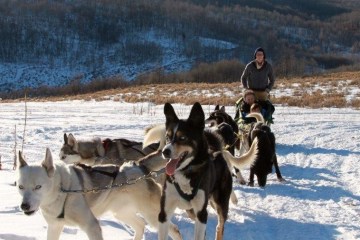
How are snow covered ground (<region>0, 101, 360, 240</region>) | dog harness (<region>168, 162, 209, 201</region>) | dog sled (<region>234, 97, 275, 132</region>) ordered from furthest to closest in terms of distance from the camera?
dog sled (<region>234, 97, 275, 132</region>) < snow covered ground (<region>0, 101, 360, 240</region>) < dog harness (<region>168, 162, 209, 201</region>)

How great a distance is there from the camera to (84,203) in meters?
3.70

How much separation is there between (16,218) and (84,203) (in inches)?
50.8

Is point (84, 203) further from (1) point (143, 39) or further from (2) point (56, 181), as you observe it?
(1) point (143, 39)

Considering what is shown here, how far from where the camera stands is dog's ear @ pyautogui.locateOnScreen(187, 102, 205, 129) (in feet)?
12.8

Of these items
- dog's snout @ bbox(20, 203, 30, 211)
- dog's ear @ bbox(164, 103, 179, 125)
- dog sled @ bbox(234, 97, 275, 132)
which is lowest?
dog's snout @ bbox(20, 203, 30, 211)

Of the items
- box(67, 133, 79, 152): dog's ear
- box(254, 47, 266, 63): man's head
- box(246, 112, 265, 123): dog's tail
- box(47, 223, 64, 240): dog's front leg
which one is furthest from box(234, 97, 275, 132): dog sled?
box(47, 223, 64, 240): dog's front leg

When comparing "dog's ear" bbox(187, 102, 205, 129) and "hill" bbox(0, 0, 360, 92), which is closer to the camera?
"dog's ear" bbox(187, 102, 205, 129)

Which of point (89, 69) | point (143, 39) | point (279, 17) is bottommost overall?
point (89, 69)

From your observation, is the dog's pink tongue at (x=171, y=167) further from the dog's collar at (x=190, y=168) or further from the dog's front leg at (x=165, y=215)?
the dog's front leg at (x=165, y=215)

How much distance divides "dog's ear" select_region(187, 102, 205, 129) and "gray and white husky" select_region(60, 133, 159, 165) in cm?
208

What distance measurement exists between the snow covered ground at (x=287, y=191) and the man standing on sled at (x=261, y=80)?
118cm

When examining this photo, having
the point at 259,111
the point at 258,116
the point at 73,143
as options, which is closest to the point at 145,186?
the point at 73,143

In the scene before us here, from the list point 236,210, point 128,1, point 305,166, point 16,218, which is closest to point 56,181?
point 16,218

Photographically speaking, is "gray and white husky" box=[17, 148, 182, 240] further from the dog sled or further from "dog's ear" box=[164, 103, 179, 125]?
the dog sled
